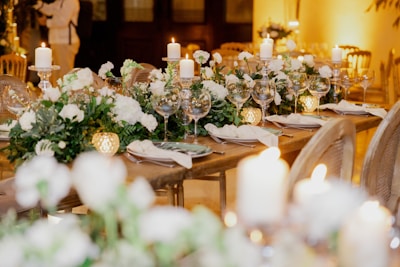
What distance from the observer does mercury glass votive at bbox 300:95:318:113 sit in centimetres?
415

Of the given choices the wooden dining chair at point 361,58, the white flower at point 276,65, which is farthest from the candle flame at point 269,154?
the wooden dining chair at point 361,58

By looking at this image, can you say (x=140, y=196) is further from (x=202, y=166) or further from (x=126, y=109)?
(x=126, y=109)

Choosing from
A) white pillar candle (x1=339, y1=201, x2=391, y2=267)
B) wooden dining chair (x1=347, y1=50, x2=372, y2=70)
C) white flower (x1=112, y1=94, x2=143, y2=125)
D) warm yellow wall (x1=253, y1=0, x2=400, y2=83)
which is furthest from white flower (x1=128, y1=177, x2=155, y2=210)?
warm yellow wall (x1=253, y1=0, x2=400, y2=83)

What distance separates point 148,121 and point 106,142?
0.87 ft

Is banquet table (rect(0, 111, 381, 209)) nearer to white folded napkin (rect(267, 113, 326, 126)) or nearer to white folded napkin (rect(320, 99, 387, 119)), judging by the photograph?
white folded napkin (rect(267, 113, 326, 126))

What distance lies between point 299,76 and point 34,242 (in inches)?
127

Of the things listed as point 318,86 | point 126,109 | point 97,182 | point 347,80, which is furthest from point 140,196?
point 347,80

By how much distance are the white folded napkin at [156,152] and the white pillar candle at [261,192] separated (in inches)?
71.3

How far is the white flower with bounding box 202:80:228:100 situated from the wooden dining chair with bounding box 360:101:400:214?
0.83m

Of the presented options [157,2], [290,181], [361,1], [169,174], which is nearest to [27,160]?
[169,174]

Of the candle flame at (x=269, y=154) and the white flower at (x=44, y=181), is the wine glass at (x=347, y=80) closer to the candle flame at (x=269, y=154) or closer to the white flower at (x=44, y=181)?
the candle flame at (x=269, y=154)

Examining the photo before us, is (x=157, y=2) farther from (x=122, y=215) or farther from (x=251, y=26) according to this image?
(x=122, y=215)

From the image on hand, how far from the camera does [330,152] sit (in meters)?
2.36

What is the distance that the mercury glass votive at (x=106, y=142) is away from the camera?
9.32 feet
